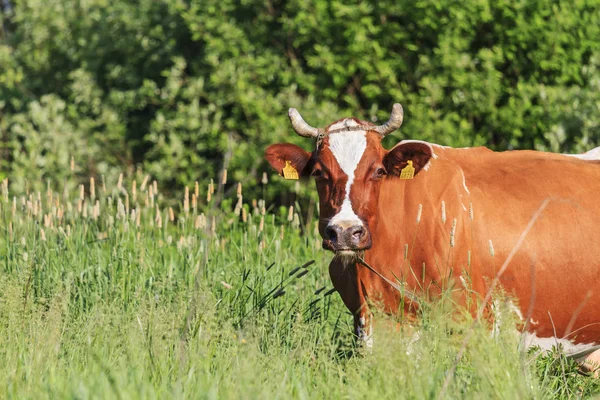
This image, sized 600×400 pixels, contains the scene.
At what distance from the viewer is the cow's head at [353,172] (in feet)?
17.3

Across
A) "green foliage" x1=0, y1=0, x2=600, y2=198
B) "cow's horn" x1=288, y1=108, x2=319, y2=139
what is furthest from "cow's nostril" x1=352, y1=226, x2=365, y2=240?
"green foliage" x1=0, y1=0, x2=600, y2=198

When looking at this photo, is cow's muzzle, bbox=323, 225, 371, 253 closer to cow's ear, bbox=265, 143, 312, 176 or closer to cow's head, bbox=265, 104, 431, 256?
cow's head, bbox=265, 104, 431, 256

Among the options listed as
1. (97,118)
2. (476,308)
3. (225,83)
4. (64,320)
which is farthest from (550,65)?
(64,320)

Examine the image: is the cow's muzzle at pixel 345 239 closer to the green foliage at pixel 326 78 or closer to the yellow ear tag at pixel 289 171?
the yellow ear tag at pixel 289 171

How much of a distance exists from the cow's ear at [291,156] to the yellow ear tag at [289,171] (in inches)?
0.5

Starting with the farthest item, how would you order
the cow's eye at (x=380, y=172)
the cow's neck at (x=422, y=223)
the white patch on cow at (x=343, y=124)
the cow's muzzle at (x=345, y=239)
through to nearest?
the white patch on cow at (x=343, y=124)
the cow's eye at (x=380, y=172)
the cow's neck at (x=422, y=223)
the cow's muzzle at (x=345, y=239)

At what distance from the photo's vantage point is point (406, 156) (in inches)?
225

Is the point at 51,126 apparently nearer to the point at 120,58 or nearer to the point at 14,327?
the point at 120,58

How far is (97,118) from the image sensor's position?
14.9 m

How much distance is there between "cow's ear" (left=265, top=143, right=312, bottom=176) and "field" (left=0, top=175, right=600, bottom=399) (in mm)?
771

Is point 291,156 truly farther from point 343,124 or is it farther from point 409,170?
point 409,170

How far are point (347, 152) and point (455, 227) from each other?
0.77 m

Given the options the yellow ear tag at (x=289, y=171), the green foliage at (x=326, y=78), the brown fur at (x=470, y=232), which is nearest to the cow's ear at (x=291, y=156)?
the yellow ear tag at (x=289, y=171)

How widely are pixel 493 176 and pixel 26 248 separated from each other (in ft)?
11.1
